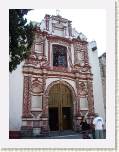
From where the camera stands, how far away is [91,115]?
377 centimetres

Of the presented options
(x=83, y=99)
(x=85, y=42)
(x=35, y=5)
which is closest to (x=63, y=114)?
(x=83, y=99)

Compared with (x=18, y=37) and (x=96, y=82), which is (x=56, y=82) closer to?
(x=96, y=82)

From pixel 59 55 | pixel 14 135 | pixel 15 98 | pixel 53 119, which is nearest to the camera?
pixel 14 135

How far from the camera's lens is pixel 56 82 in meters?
3.90

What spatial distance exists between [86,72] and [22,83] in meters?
0.65

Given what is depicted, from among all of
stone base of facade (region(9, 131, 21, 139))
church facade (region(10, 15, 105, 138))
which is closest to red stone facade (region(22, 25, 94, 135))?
church facade (region(10, 15, 105, 138))

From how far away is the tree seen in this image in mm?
3678

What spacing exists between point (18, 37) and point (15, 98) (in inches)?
23.4

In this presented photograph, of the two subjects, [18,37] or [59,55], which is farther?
[59,55]

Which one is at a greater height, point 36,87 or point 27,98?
point 36,87

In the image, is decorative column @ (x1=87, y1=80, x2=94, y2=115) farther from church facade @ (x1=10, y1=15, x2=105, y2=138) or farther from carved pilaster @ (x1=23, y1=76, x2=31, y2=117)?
carved pilaster @ (x1=23, y1=76, x2=31, y2=117)

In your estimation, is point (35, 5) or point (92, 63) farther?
point (92, 63)

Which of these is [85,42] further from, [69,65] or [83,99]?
[83,99]

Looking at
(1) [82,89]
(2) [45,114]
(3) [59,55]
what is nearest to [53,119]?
(2) [45,114]
